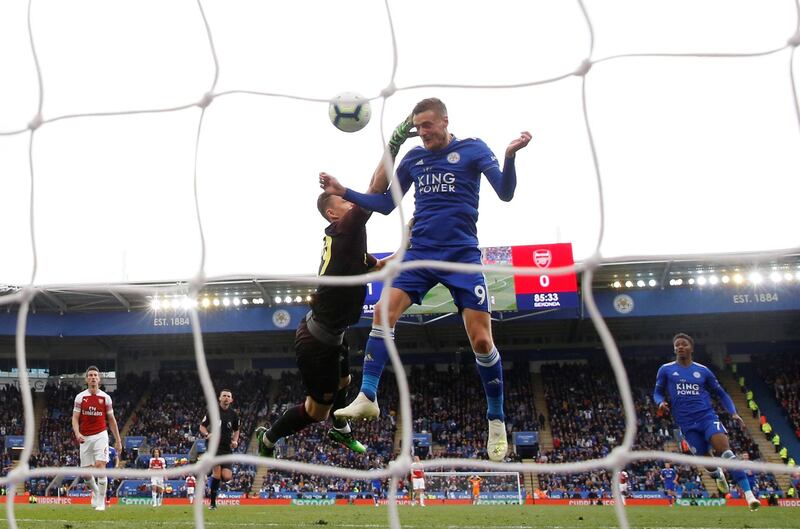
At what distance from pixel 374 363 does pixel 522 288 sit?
18249 millimetres

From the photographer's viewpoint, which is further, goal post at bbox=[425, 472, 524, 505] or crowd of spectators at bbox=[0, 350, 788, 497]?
crowd of spectators at bbox=[0, 350, 788, 497]

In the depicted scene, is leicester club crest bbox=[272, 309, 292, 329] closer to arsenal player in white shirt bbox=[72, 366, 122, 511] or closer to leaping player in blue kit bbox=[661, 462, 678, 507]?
leaping player in blue kit bbox=[661, 462, 678, 507]

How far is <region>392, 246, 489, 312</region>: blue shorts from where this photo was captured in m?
4.29

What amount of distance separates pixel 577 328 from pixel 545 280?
6.11 m

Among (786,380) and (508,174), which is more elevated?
(786,380)

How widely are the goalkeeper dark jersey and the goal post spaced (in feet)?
51.6

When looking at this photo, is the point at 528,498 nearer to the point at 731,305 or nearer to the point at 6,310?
the point at 731,305

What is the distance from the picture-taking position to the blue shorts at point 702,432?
25.7 ft

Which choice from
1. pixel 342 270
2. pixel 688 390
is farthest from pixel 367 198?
pixel 688 390

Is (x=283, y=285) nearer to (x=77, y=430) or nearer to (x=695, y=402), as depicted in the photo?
(x=77, y=430)

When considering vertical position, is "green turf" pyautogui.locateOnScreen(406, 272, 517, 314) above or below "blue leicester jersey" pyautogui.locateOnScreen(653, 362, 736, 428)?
above

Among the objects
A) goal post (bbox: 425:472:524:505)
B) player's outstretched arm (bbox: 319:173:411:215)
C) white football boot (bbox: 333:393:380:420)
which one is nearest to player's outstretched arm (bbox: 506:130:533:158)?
player's outstretched arm (bbox: 319:173:411:215)

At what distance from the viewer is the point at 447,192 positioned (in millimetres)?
4430

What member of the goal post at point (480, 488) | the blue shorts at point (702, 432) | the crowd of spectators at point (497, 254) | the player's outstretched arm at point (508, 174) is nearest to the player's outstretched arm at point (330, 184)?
the player's outstretched arm at point (508, 174)
